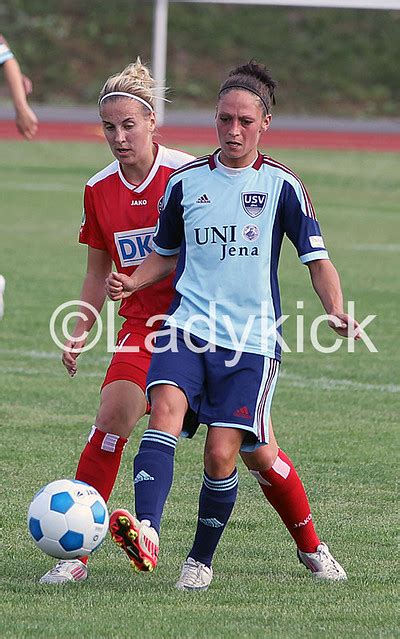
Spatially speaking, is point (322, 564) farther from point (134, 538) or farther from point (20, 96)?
point (20, 96)

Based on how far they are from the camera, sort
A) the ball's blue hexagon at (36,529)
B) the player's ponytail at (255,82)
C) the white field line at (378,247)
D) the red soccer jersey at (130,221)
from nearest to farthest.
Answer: the ball's blue hexagon at (36,529) < the player's ponytail at (255,82) < the red soccer jersey at (130,221) < the white field line at (378,247)

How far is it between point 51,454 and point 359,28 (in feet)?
141

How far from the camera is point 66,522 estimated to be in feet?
13.8

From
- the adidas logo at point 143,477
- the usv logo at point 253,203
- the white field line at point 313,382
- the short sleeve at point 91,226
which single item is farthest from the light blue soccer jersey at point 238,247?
the white field line at point 313,382

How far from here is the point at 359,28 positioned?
47219 millimetres

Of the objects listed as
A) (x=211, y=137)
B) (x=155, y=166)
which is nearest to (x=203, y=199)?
(x=155, y=166)

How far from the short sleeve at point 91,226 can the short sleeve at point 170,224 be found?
1.54 ft

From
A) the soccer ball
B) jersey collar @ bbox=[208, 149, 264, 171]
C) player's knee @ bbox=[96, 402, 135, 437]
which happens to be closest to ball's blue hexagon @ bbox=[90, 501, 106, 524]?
the soccer ball

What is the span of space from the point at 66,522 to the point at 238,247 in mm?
1115

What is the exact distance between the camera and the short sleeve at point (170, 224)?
179 inches

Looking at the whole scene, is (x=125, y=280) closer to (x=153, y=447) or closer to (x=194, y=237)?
(x=194, y=237)

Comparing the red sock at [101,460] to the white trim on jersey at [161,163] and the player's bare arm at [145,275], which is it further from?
the white trim on jersey at [161,163]

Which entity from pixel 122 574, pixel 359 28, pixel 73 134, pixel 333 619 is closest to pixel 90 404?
pixel 122 574

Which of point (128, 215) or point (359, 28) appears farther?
point (359, 28)
